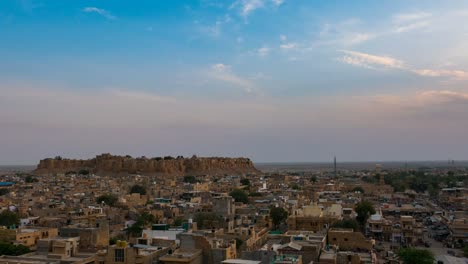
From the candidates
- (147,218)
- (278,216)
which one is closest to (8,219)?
(147,218)

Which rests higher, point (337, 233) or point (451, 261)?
point (337, 233)

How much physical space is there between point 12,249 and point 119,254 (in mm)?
9118

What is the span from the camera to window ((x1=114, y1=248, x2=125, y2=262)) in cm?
1832

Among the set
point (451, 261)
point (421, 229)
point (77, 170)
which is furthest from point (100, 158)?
point (451, 261)

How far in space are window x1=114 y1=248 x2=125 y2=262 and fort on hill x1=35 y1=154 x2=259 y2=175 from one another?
104 meters

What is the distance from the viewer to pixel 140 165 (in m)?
126

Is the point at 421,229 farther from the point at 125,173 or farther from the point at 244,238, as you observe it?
the point at 125,173

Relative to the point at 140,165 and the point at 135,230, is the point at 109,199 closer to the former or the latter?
the point at 135,230

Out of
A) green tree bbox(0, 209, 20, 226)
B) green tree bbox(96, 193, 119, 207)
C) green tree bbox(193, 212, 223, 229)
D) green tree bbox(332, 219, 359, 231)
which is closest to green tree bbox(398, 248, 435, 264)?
green tree bbox(332, 219, 359, 231)

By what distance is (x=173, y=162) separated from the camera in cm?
13075

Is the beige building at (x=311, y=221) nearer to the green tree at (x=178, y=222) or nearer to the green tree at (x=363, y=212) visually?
the green tree at (x=363, y=212)

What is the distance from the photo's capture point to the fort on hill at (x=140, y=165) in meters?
124

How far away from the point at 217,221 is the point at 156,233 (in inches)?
299

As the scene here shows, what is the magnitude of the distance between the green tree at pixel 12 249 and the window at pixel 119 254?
854cm
